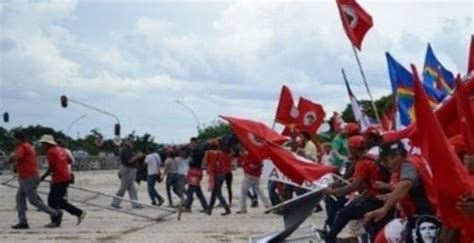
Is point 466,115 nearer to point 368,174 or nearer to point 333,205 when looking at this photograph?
point 368,174

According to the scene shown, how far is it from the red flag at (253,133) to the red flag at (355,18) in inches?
79.6

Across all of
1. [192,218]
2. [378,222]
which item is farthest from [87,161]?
[378,222]

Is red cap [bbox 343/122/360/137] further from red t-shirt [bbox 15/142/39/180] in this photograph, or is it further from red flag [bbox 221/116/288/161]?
red t-shirt [bbox 15/142/39/180]

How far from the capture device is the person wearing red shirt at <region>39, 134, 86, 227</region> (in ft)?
54.5

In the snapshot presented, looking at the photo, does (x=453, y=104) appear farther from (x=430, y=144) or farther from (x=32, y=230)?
(x=32, y=230)

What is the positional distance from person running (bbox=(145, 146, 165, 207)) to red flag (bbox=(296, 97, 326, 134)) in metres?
4.62

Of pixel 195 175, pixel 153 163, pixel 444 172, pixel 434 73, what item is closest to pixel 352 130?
pixel 434 73

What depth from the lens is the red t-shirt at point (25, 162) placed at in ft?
53.6

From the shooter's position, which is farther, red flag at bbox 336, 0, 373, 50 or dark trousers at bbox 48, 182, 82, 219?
dark trousers at bbox 48, 182, 82, 219

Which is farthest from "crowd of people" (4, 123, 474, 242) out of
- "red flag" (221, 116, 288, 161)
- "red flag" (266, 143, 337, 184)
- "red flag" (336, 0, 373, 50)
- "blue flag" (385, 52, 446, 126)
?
"red flag" (336, 0, 373, 50)

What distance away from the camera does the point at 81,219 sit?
1697cm

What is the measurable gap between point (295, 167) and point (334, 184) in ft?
1.75

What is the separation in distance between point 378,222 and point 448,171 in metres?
3.85

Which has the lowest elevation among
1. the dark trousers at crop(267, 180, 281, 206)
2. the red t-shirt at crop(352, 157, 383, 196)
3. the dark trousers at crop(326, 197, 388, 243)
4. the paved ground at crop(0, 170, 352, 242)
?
the paved ground at crop(0, 170, 352, 242)
